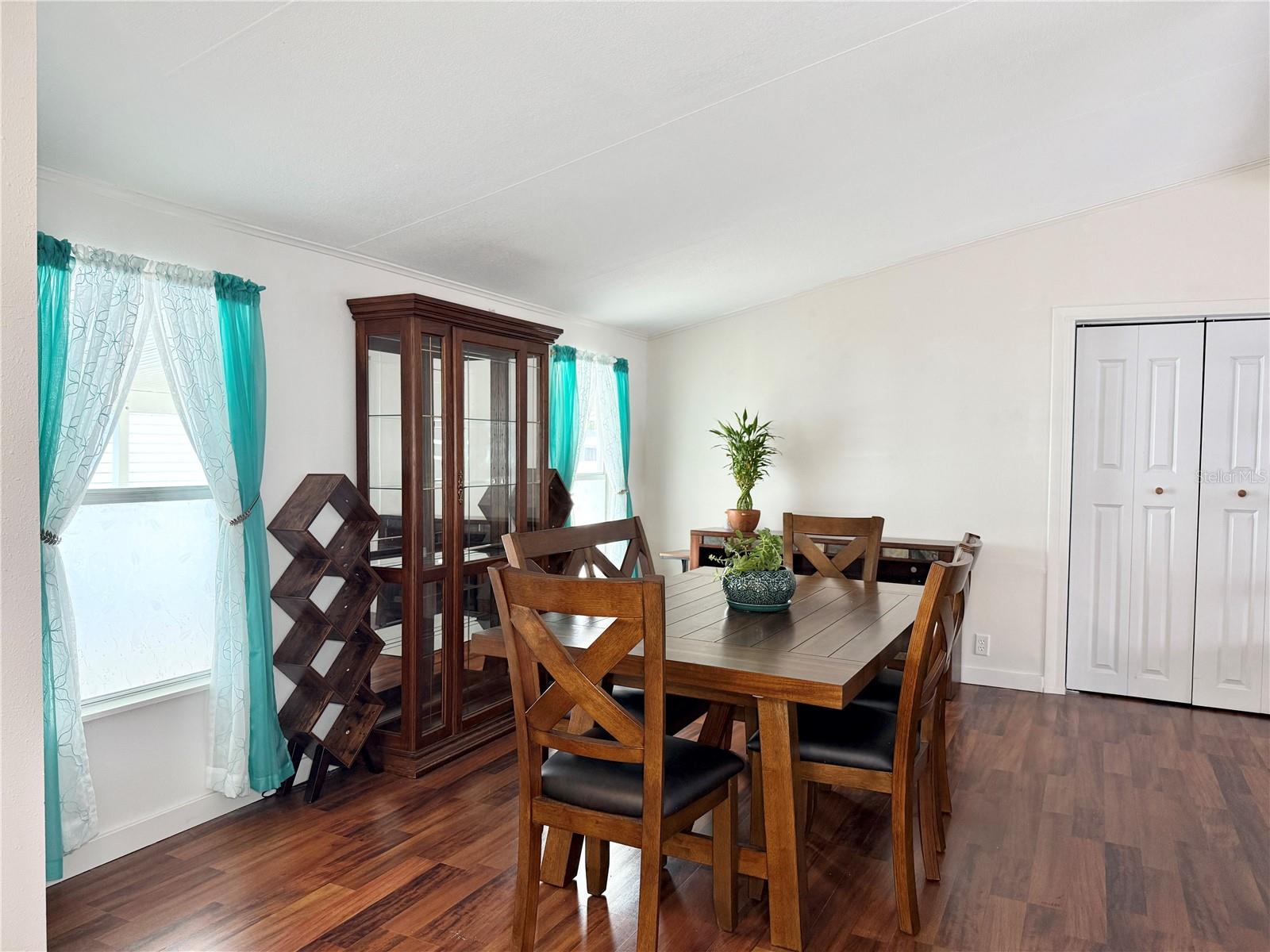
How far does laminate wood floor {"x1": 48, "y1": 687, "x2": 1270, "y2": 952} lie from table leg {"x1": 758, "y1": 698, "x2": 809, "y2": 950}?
0.36ft

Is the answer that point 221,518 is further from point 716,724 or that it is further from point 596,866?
point 716,724

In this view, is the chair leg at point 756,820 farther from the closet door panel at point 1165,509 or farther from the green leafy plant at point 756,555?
the closet door panel at point 1165,509

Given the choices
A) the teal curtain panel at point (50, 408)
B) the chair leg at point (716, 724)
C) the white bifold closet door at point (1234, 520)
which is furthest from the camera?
the white bifold closet door at point (1234, 520)

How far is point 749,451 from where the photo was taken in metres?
5.21

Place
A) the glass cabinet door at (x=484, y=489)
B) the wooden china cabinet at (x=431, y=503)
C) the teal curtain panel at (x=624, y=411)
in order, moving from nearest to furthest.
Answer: the wooden china cabinet at (x=431, y=503), the glass cabinet door at (x=484, y=489), the teal curtain panel at (x=624, y=411)

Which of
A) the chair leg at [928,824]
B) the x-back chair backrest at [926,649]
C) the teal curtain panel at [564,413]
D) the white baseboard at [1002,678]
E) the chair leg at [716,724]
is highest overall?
the teal curtain panel at [564,413]

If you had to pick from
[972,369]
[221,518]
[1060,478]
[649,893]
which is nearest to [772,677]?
[649,893]

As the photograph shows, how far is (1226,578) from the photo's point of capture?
14.5 ft

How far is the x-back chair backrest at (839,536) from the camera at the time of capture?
3.80m

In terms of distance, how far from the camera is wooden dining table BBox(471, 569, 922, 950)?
208 centimetres

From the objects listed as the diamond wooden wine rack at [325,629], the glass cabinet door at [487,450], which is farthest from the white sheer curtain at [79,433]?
the glass cabinet door at [487,450]

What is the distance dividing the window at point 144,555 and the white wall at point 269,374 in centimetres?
16

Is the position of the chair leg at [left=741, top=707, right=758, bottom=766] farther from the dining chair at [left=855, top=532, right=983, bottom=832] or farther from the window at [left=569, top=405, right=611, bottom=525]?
the window at [left=569, top=405, right=611, bottom=525]

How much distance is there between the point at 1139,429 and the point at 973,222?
1460 mm
